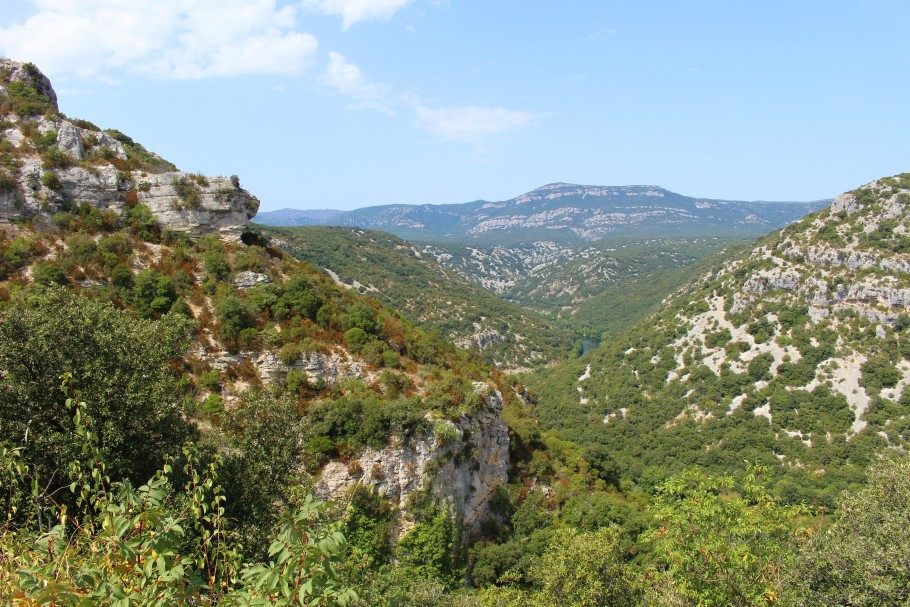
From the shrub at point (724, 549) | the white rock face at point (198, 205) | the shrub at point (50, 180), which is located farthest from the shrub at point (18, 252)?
the shrub at point (724, 549)

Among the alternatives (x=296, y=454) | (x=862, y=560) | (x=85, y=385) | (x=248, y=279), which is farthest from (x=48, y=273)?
(x=862, y=560)

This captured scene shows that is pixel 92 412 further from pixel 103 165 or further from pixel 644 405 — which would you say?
pixel 644 405

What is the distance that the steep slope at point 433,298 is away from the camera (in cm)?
12044

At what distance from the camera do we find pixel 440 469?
25.4 metres

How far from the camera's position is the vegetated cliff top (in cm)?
2880

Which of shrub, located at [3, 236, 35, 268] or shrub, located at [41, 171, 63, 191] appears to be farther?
shrub, located at [41, 171, 63, 191]

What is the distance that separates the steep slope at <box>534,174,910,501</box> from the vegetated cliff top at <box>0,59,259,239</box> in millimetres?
54331

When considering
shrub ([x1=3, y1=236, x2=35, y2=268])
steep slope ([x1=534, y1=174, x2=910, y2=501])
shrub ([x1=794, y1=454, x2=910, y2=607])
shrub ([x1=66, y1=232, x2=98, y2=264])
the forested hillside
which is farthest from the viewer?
steep slope ([x1=534, y1=174, x2=910, y2=501])

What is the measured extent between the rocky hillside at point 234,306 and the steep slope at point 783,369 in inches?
1637

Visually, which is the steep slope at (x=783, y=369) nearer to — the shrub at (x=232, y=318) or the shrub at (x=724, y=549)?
the shrub at (x=724, y=549)

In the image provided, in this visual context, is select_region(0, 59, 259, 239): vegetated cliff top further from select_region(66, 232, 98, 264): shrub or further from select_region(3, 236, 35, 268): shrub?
select_region(66, 232, 98, 264): shrub

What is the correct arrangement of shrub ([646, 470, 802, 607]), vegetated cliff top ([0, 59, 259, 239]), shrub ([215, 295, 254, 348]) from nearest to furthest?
shrub ([646, 470, 802, 607])
shrub ([215, 295, 254, 348])
vegetated cliff top ([0, 59, 259, 239])

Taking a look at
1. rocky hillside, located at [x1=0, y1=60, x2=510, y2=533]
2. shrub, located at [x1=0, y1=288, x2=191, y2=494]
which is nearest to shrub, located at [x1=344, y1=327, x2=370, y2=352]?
rocky hillside, located at [x1=0, y1=60, x2=510, y2=533]

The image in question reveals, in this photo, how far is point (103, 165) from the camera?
31.9m
